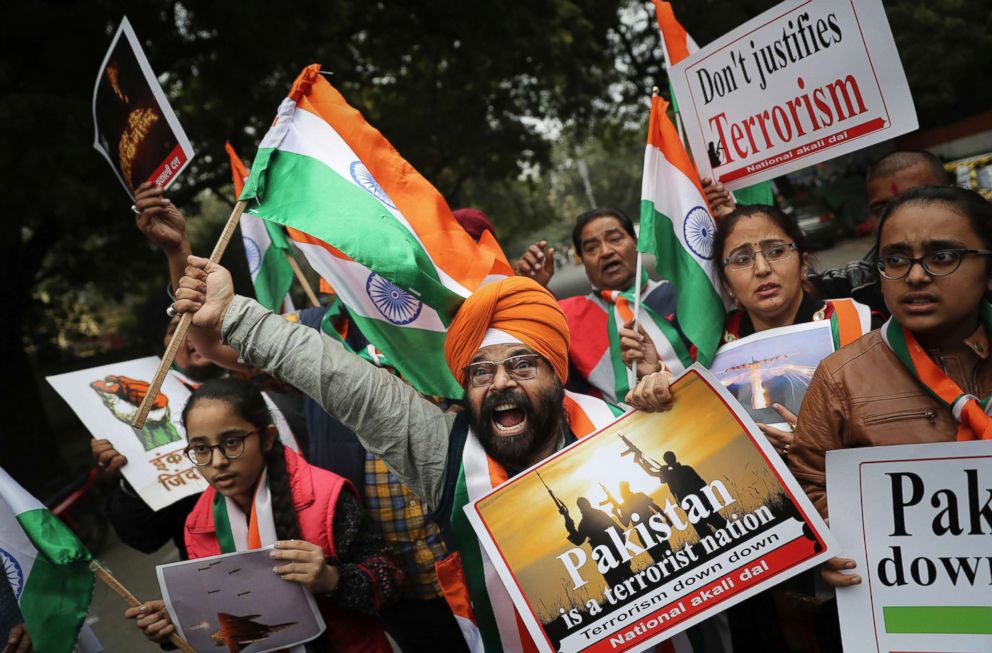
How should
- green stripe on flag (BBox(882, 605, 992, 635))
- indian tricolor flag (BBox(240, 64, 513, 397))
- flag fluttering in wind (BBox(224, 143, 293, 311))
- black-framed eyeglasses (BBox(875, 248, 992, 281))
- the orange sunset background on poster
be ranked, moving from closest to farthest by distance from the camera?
green stripe on flag (BBox(882, 605, 992, 635)), black-framed eyeglasses (BBox(875, 248, 992, 281)), the orange sunset background on poster, indian tricolor flag (BBox(240, 64, 513, 397)), flag fluttering in wind (BBox(224, 143, 293, 311))

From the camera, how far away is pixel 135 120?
2.86 m

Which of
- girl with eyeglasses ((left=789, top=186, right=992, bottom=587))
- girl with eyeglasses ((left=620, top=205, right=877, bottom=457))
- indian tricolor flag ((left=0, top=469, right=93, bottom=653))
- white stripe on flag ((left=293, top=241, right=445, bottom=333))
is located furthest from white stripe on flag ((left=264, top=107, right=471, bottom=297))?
indian tricolor flag ((left=0, top=469, right=93, bottom=653))

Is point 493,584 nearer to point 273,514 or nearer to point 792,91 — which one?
point 273,514

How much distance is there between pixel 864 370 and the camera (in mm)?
1997

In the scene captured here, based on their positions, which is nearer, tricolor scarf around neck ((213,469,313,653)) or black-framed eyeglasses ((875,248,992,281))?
black-framed eyeglasses ((875,248,992,281))

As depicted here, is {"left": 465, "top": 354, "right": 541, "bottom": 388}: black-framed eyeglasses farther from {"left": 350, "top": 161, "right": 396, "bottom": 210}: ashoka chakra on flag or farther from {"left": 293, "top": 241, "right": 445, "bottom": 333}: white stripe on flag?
{"left": 350, "top": 161, "right": 396, "bottom": 210}: ashoka chakra on flag

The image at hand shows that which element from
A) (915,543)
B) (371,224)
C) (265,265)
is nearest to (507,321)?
(371,224)

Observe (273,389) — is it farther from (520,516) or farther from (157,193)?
A: (520,516)

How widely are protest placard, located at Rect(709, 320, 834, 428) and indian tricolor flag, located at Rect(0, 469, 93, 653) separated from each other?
2191 millimetres

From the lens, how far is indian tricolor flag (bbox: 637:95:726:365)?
9.50ft

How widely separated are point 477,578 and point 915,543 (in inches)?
46.5

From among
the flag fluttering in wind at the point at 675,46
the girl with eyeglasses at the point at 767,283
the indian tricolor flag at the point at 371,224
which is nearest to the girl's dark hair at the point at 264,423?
the indian tricolor flag at the point at 371,224

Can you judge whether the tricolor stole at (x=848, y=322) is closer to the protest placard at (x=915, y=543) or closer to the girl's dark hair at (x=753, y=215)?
the girl's dark hair at (x=753, y=215)

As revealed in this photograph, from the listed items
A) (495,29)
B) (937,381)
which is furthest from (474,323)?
(495,29)
